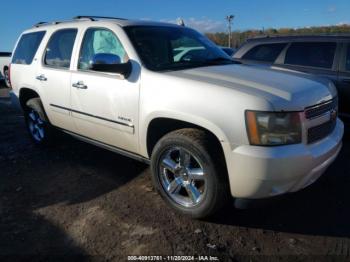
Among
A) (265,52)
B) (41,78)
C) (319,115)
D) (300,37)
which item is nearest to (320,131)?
(319,115)

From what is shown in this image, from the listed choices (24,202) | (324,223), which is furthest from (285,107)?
(24,202)

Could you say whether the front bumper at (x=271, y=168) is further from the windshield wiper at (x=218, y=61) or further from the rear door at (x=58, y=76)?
the rear door at (x=58, y=76)

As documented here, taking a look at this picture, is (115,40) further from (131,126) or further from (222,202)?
(222,202)

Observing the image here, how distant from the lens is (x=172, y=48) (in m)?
4.02

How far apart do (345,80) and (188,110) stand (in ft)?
11.0

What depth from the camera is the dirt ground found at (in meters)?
2.89

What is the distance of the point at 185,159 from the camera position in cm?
331

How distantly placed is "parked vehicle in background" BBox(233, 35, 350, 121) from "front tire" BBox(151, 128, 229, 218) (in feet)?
10.7

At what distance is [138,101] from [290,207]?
1865 millimetres

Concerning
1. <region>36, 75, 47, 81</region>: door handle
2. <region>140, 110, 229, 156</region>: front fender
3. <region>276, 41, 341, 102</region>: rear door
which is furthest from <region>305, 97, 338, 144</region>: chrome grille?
<region>36, 75, 47, 81</region>: door handle

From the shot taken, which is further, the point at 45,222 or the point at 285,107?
the point at 45,222

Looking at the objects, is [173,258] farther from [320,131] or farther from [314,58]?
[314,58]

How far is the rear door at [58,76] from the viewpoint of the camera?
14.5ft

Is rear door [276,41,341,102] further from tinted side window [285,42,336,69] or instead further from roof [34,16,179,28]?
roof [34,16,179,28]
